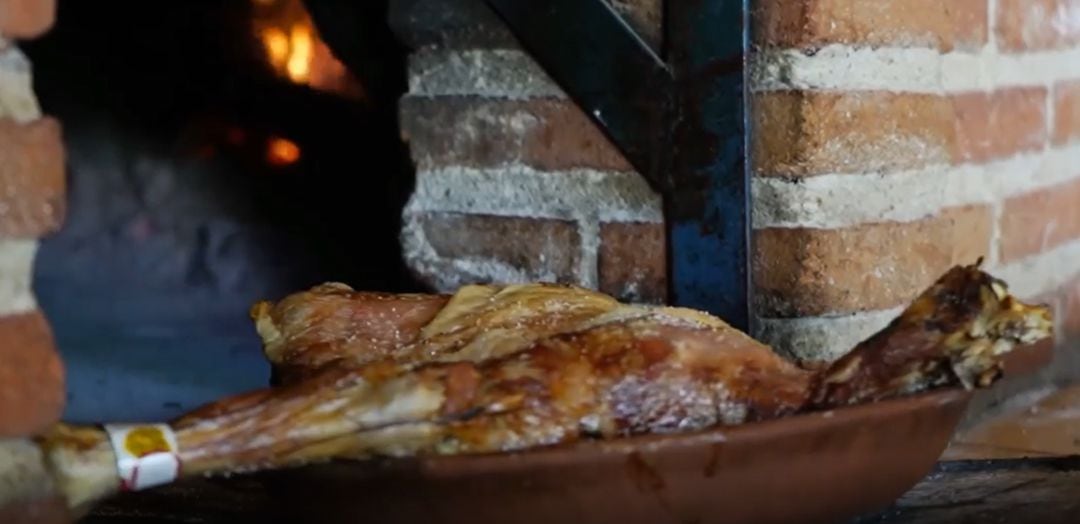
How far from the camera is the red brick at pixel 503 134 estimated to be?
114 cm

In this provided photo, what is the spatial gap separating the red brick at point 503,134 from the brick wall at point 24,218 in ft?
1.72

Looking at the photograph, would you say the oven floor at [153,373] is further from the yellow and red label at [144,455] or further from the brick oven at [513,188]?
the yellow and red label at [144,455]

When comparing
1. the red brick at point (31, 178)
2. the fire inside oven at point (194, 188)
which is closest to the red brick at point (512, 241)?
the fire inside oven at point (194, 188)

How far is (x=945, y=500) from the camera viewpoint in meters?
0.86

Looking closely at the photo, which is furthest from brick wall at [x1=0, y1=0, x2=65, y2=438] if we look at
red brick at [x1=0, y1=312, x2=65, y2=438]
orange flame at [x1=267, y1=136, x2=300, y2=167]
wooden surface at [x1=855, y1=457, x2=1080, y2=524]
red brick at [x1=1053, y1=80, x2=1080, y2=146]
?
red brick at [x1=1053, y1=80, x2=1080, y2=146]

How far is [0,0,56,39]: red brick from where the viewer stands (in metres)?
0.67

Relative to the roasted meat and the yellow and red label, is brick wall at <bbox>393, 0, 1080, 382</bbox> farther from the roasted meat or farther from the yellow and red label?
the yellow and red label

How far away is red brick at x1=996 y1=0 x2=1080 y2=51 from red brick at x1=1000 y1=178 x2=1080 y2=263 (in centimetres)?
15

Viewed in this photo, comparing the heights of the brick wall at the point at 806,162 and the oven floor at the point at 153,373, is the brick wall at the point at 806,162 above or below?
above

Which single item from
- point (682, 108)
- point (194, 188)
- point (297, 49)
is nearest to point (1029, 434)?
point (682, 108)

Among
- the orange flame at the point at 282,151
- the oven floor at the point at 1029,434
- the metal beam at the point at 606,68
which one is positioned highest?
the metal beam at the point at 606,68

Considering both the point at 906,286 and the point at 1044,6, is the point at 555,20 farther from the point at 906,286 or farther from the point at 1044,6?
the point at 1044,6

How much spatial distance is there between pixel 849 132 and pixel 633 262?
0.20 metres

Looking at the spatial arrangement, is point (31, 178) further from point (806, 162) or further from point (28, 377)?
point (806, 162)
